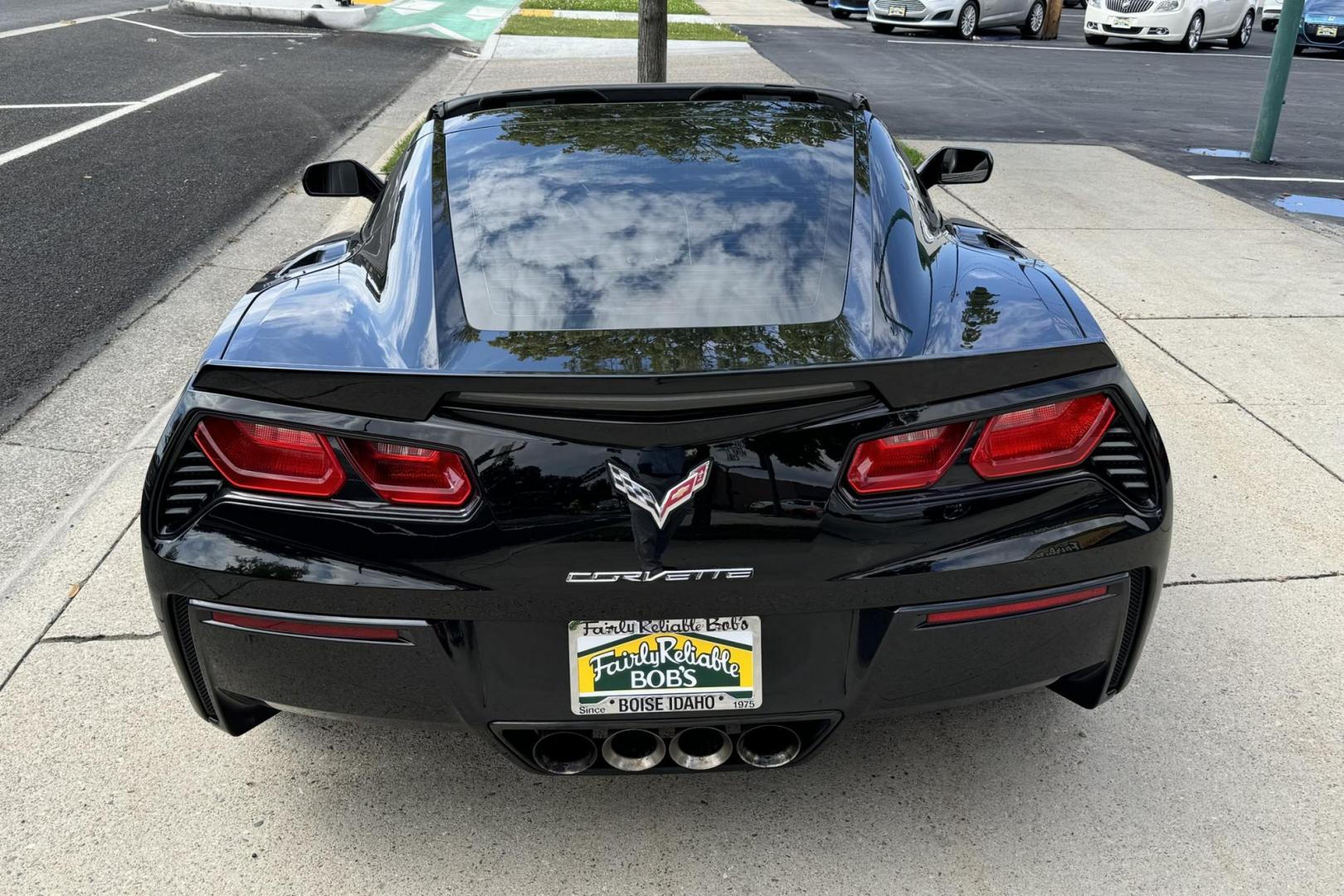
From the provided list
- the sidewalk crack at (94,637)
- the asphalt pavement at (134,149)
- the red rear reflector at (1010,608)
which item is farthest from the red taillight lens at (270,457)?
the asphalt pavement at (134,149)

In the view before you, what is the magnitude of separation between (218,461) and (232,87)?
1198 cm

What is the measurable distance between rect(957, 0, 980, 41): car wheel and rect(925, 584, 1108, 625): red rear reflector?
71.5 ft

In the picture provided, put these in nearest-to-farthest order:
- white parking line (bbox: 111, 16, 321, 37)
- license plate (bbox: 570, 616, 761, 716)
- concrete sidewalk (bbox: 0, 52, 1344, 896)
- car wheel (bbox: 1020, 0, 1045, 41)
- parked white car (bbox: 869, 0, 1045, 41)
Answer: license plate (bbox: 570, 616, 761, 716) → concrete sidewalk (bbox: 0, 52, 1344, 896) → white parking line (bbox: 111, 16, 321, 37) → parked white car (bbox: 869, 0, 1045, 41) → car wheel (bbox: 1020, 0, 1045, 41)

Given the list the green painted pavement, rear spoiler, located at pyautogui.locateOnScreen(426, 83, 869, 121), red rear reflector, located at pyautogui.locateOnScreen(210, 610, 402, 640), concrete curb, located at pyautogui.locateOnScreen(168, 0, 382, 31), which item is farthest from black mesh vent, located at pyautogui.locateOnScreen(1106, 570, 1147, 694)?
concrete curb, located at pyautogui.locateOnScreen(168, 0, 382, 31)

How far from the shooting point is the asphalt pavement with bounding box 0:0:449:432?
624 cm

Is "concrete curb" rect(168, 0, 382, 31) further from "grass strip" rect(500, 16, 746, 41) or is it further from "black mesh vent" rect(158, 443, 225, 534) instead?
"black mesh vent" rect(158, 443, 225, 534)

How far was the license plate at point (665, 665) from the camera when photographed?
227 cm

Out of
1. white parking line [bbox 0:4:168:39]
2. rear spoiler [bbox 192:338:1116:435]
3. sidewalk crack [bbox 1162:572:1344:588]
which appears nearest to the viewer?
rear spoiler [bbox 192:338:1116:435]

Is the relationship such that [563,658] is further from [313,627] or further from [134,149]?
[134,149]

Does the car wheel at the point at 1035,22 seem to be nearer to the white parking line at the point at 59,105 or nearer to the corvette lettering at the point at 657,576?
the white parking line at the point at 59,105

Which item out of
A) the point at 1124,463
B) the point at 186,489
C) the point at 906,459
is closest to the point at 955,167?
the point at 1124,463

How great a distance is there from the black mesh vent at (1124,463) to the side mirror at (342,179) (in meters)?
2.34

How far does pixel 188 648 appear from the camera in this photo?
8.07 ft

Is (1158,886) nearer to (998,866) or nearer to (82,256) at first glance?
(998,866)
